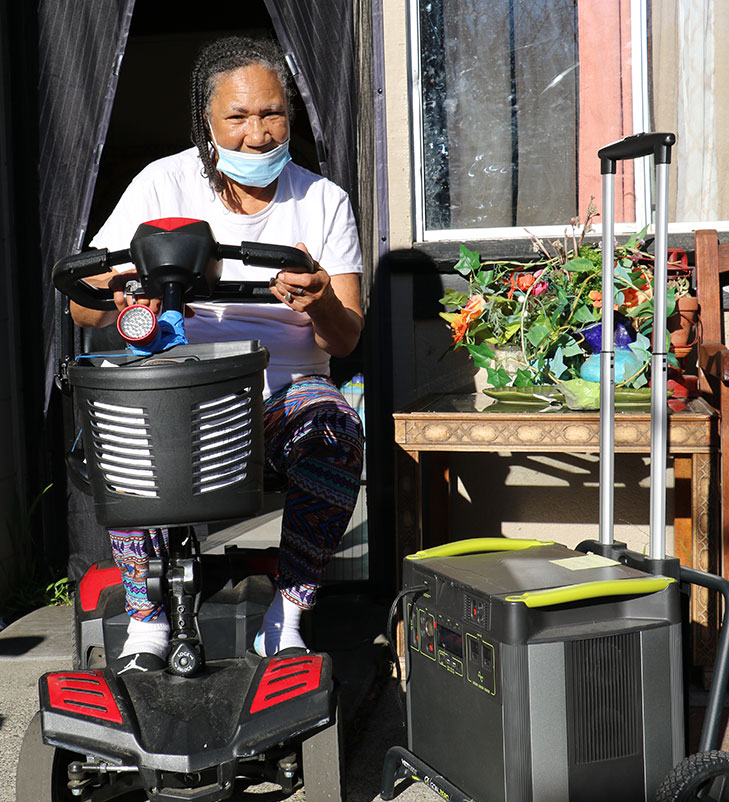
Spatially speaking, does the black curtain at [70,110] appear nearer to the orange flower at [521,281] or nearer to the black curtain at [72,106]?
the black curtain at [72,106]

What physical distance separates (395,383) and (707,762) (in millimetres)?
1849

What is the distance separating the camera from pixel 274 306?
2.39m

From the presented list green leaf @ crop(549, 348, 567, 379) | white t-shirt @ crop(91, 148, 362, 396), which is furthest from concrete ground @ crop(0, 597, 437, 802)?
green leaf @ crop(549, 348, 567, 379)

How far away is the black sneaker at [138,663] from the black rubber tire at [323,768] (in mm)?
343

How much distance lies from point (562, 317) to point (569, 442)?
0.46 metres

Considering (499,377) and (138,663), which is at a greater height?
(499,377)

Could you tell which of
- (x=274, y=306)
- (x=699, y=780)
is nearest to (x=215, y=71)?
(x=274, y=306)

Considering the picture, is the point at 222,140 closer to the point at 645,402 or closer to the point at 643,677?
the point at 645,402

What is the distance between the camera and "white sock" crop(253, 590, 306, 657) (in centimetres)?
204

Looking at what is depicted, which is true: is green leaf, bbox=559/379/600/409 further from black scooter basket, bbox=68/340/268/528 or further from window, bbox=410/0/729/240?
black scooter basket, bbox=68/340/268/528

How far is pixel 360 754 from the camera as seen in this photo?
84.4 inches

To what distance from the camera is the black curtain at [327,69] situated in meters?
2.84

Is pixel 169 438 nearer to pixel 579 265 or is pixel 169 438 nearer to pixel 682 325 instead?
pixel 579 265

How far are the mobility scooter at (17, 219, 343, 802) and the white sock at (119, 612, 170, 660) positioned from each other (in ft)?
0.35
